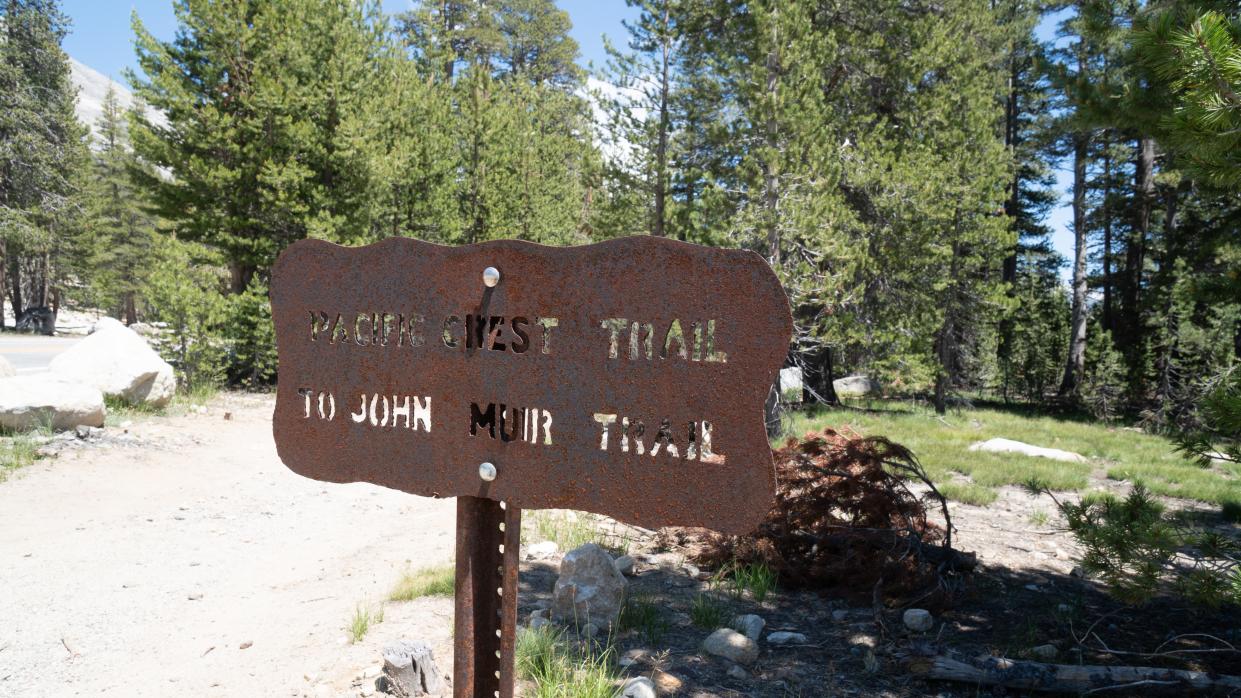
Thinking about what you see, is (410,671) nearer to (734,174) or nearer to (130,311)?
(734,174)

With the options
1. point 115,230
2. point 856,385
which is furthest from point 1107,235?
point 115,230

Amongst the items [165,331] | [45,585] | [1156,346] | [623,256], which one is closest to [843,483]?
[623,256]

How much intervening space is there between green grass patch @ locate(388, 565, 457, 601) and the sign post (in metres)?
2.19

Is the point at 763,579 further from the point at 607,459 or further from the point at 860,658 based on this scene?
the point at 607,459

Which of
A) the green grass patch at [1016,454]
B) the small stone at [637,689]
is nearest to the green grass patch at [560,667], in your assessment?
the small stone at [637,689]

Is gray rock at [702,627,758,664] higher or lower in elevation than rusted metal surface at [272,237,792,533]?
lower

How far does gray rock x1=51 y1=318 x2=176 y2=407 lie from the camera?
934cm

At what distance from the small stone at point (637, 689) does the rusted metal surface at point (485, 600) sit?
2.58 ft

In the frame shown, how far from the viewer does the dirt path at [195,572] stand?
3.50 m

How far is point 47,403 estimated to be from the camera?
775 cm

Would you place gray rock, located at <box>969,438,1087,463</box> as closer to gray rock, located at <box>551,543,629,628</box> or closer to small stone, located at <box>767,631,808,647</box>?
small stone, located at <box>767,631,808,647</box>

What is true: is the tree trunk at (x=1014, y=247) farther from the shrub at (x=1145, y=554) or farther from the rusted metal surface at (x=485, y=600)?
the rusted metal surface at (x=485, y=600)

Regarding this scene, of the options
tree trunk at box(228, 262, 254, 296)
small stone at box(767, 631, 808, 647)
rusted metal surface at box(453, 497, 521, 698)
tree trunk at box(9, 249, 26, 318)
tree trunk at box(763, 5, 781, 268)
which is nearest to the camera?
rusted metal surface at box(453, 497, 521, 698)

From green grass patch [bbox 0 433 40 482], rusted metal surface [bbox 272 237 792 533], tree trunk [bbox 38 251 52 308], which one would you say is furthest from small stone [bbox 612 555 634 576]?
tree trunk [bbox 38 251 52 308]
